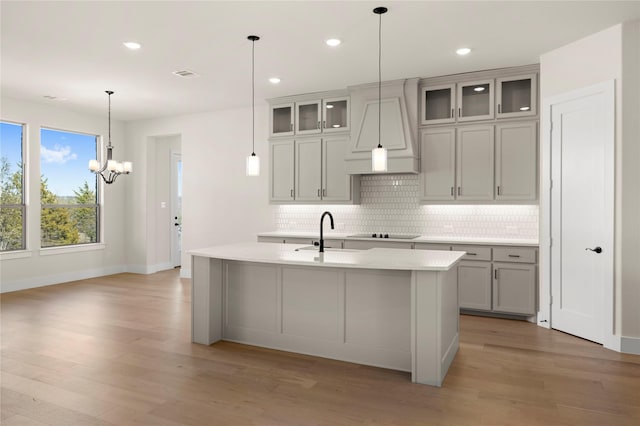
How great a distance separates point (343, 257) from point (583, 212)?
2570 millimetres

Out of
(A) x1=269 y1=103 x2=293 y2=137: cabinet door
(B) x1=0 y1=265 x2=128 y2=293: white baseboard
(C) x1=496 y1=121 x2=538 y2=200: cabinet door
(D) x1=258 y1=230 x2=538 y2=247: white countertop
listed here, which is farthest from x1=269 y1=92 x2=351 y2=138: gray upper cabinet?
(B) x1=0 y1=265 x2=128 y2=293: white baseboard

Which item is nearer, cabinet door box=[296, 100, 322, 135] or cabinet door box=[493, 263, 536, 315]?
cabinet door box=[493, 263, 536, 315]

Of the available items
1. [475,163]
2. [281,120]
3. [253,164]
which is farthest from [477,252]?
[281,120]

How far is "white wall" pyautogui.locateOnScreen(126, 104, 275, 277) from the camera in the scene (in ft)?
23.4

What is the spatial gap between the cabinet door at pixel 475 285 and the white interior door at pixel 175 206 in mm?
5937

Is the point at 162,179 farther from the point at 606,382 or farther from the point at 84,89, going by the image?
the point at 606,382

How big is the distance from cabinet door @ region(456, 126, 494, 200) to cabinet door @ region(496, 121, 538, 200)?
0.33ft

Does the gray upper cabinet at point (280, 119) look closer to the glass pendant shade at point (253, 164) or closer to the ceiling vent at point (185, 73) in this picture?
the ceiling vent at point (185, 73)

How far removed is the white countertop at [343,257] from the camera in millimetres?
3146

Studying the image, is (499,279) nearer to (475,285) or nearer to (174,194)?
(475,285)

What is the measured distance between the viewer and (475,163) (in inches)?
210

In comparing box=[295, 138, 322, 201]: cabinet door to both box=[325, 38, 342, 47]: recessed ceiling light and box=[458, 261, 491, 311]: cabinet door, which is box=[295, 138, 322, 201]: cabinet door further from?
box=[458, 261, 491, 311]: cabinet door

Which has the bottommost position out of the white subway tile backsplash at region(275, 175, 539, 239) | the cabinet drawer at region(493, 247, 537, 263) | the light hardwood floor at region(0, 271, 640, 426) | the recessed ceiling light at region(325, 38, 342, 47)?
the light hardwood floor at region(0, 271, 640, 426)

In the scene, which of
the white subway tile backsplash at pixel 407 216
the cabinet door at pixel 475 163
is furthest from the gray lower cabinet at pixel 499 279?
the cabinet door at pixel 475 163
